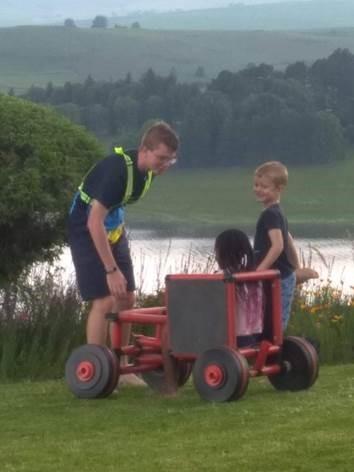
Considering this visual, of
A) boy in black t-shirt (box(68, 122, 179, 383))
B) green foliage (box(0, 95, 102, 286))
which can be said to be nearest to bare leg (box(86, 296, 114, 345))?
boy in black t-shirt (box(68, 122, 179, 383))

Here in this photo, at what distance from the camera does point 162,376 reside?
8773 mm

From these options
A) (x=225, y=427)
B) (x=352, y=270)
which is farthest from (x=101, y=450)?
(x=352, y=270)

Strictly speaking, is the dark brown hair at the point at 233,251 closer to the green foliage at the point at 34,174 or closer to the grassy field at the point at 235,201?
the green foliage at the point at 34,174

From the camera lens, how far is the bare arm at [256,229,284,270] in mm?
8961

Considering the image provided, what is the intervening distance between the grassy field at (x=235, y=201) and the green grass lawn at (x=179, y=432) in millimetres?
7698

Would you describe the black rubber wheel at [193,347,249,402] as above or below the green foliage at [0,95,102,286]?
below

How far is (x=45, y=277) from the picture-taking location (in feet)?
40.3

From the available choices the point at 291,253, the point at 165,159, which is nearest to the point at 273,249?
the point at 291,253

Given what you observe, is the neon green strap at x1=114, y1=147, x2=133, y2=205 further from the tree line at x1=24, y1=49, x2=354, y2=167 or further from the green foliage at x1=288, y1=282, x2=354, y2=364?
the tree line at x1=24, y1=49, x2=354, y2=167

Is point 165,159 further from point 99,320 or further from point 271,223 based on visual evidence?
point 99,320

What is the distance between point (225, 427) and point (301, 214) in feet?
38.9

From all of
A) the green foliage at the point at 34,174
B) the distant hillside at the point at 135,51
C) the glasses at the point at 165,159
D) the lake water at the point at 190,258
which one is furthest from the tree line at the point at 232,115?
the distant hillside at the point at 135,51

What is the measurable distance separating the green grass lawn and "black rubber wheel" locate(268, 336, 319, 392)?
→ 3.9 inches

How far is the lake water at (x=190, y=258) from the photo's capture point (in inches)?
506
